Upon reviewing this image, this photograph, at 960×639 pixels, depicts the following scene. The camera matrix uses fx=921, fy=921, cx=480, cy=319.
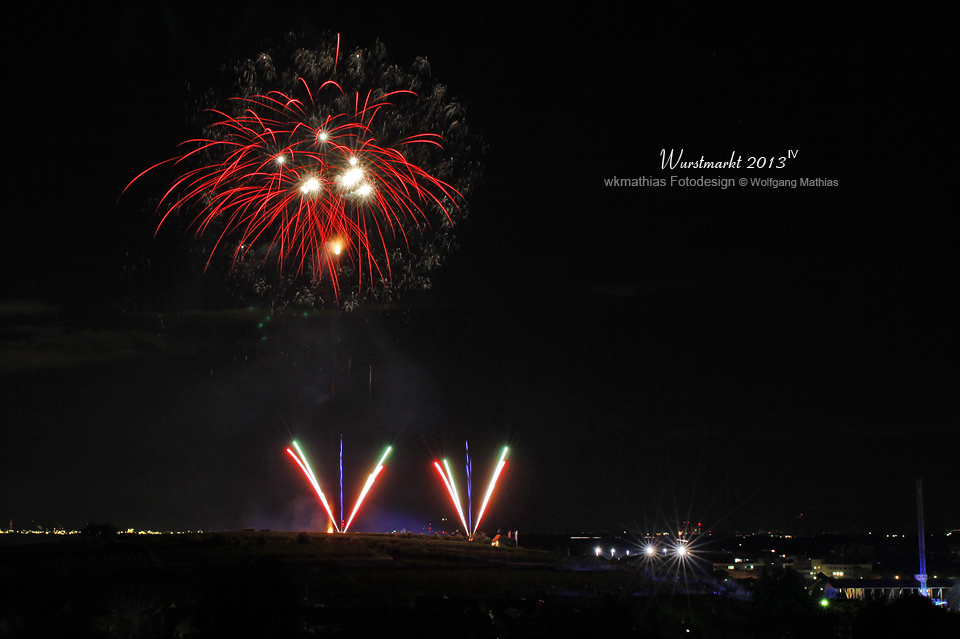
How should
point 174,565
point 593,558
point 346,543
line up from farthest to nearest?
1. point 593,558
2. point 346,543
3. point 174,565

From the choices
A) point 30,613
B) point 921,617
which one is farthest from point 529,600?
point 30,613

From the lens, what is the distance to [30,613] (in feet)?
141

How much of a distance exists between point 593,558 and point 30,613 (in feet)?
174

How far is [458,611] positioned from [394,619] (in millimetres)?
4893

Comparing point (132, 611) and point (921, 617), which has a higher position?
point (921, 617)

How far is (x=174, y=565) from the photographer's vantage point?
60.3 m

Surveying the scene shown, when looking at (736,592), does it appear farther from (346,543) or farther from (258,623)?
(258,623)

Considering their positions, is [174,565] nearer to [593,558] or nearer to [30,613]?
[30,613]

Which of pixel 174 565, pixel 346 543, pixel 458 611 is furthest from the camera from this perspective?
pixel 346 543

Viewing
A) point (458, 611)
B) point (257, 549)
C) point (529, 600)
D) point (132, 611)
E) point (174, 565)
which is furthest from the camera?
point (257, 549)

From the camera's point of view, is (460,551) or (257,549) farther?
(460,551)

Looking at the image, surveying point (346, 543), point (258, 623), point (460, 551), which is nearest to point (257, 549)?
point (346, 543)

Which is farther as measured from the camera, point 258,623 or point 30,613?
point 30,613

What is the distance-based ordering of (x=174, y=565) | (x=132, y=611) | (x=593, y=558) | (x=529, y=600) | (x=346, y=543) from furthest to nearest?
(x=593, y=558), (x=346, y=543), (x=174, y=565), (x=529, y=600), (x=132, y=611)
